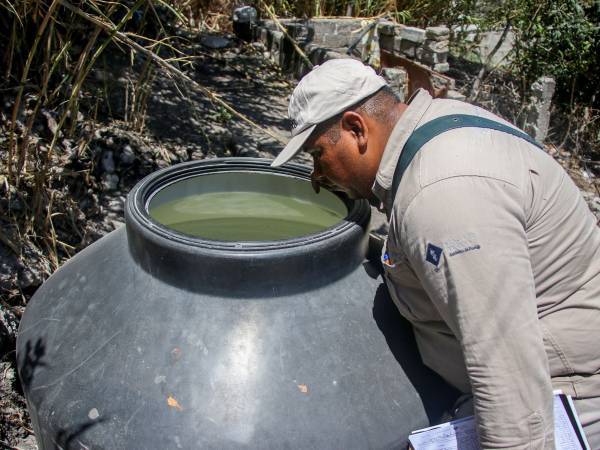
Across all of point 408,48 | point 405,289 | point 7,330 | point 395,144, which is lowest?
point 7,330

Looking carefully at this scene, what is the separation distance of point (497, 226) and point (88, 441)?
0.99 m

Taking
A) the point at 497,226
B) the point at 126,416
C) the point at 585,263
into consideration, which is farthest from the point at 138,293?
the point at 585,263

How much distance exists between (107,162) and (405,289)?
2.60 m

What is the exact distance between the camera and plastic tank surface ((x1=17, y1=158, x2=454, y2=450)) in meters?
1.39

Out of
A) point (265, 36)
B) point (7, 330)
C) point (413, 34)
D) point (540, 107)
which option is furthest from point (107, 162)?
point (413, 34)

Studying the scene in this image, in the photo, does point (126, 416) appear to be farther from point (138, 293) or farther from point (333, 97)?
point (333, 97)

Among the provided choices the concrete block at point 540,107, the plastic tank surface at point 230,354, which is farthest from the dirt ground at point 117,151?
the plastic tank surface at point 230,354

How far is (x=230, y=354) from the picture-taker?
145 cm

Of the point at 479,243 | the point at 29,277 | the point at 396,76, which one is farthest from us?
the point at 396,76

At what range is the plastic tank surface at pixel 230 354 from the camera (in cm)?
139

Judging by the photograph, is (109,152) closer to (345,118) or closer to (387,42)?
(345,118)

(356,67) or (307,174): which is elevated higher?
(356,67)

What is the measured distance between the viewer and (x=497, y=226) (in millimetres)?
1233

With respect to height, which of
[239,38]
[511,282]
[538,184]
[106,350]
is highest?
[538,184]
